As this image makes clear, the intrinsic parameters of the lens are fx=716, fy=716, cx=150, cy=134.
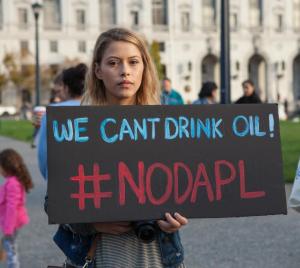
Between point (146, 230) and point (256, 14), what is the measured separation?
71.1m

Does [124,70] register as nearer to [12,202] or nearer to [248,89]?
[12,202]

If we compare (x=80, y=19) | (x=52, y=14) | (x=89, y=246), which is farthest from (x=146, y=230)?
(x=52, y=14)

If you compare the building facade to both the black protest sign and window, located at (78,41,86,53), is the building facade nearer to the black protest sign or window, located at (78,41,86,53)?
window, located at (78,41,86,53)

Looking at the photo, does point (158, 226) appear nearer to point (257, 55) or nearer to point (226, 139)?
point (226, 139)

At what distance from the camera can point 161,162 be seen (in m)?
2.83

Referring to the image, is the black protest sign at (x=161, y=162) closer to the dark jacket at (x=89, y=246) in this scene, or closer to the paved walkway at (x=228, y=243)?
the dark jacket at (x=89, y=246)

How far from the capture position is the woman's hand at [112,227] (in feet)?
8.95

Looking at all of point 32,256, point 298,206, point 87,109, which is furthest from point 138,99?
point 32,256

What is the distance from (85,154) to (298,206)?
1.13 metres

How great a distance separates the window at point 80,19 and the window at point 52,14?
65.9 inches

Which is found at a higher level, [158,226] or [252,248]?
[158,226]

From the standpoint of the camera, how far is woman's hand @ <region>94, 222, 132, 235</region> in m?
2.73

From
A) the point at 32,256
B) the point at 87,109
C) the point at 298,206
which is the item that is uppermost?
the point at 87,109

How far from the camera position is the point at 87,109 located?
2.82 meters
